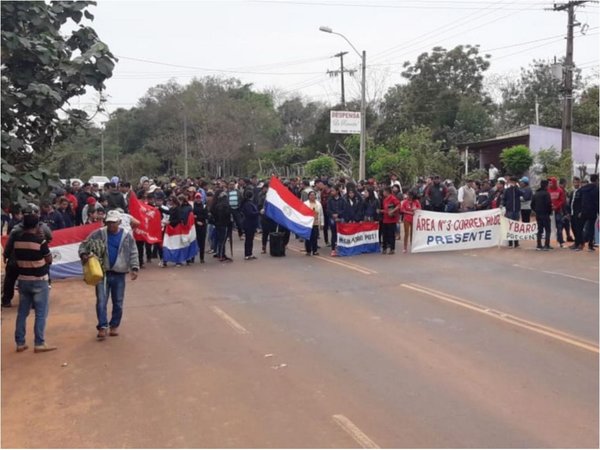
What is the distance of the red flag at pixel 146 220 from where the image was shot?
1550 cm

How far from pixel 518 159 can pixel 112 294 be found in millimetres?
25128

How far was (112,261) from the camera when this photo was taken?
9164mm

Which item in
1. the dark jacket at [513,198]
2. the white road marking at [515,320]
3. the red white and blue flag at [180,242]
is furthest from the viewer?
the dark jacket at [513,198]

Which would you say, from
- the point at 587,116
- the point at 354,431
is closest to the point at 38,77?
the point at 354,431

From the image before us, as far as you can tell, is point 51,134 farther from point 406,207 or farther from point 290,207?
point 406,207

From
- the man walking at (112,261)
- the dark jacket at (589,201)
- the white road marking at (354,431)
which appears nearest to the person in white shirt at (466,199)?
the dark jacket at (589,201)

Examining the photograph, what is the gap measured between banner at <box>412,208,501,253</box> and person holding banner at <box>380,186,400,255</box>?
56 centimetres

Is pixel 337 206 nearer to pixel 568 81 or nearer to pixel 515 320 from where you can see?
pixel 515 320

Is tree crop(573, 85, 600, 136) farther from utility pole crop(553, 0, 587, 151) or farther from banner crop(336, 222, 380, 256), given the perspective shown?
banner crop(336, 222, 380, 256)

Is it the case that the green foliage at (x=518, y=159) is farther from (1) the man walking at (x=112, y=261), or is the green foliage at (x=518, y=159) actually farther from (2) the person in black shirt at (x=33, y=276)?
(2) the person in black shirt at (x=33, y=276)

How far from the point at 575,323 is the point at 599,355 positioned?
5.39ft

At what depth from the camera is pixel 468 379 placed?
6.96 metres

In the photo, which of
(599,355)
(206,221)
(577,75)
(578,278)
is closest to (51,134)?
(599,355)

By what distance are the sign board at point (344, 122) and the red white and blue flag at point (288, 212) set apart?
1869cm
